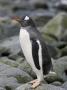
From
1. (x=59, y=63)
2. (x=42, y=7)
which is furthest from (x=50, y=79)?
(x=42, y=7)

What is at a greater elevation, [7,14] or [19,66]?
[7,14]

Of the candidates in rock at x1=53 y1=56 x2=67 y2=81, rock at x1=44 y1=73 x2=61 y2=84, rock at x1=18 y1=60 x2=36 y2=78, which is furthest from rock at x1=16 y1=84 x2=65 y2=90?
rock at x1=53 y1=56 x2=67 y2=81

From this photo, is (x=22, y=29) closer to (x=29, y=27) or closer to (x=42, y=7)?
(x=29, y=27)

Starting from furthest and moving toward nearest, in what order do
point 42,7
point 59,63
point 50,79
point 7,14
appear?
point 42,7, point 7,14, point 59,63, point 50,79

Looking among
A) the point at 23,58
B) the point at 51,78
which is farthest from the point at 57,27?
the point at 51,78

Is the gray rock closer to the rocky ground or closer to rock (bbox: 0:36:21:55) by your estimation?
the rocky ground

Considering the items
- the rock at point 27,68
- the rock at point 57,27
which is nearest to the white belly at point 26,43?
the rock at point 27,68

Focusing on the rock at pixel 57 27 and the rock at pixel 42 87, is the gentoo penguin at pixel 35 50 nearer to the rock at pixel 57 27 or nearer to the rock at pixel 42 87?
the rock at pixel 42 87

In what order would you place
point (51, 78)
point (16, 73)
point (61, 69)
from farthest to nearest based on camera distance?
point (61, 69), point (51, 78), point (16, 73)

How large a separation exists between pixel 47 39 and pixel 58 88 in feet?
24.7

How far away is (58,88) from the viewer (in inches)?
325

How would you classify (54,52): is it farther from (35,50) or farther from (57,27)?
(35,50)

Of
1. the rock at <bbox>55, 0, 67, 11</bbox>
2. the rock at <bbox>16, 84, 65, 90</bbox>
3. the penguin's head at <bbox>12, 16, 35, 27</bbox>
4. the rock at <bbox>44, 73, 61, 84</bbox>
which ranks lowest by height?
the rock at <bbox>16, 84, 65, 90</bbox>

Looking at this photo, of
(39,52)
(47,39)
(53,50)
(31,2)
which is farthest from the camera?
(31,2)
